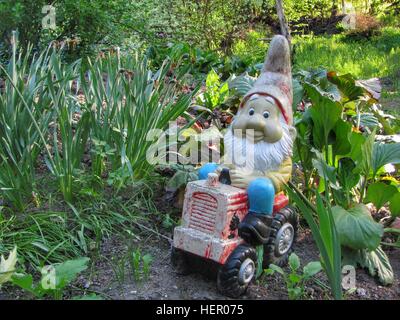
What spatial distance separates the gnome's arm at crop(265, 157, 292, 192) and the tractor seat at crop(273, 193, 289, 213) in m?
0.03

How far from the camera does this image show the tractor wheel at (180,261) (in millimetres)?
2107

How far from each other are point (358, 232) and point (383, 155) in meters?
0.55

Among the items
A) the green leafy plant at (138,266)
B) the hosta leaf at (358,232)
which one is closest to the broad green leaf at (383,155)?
the hosta leaf at (358,232)

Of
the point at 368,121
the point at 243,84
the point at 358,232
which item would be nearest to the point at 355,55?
the point at 368,121

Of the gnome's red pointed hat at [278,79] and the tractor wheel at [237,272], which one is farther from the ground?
the gnome's red pointed hat at [278,79]

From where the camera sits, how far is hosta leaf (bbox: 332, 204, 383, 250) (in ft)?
6.98

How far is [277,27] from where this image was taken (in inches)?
441

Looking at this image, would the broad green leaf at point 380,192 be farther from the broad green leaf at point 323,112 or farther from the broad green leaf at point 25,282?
the broad green leaf at point 25,282

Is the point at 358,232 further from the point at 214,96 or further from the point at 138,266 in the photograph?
the point at 214,96

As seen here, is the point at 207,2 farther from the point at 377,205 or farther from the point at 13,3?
the point at 377,205

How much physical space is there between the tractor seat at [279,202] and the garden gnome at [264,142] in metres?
A: 0.04

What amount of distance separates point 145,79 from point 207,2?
5575 millimetres

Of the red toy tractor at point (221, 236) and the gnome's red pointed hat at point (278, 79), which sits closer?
the red toy tractor at point (221, 236)

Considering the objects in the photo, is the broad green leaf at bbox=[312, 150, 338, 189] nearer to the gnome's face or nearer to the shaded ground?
the gnome's face
